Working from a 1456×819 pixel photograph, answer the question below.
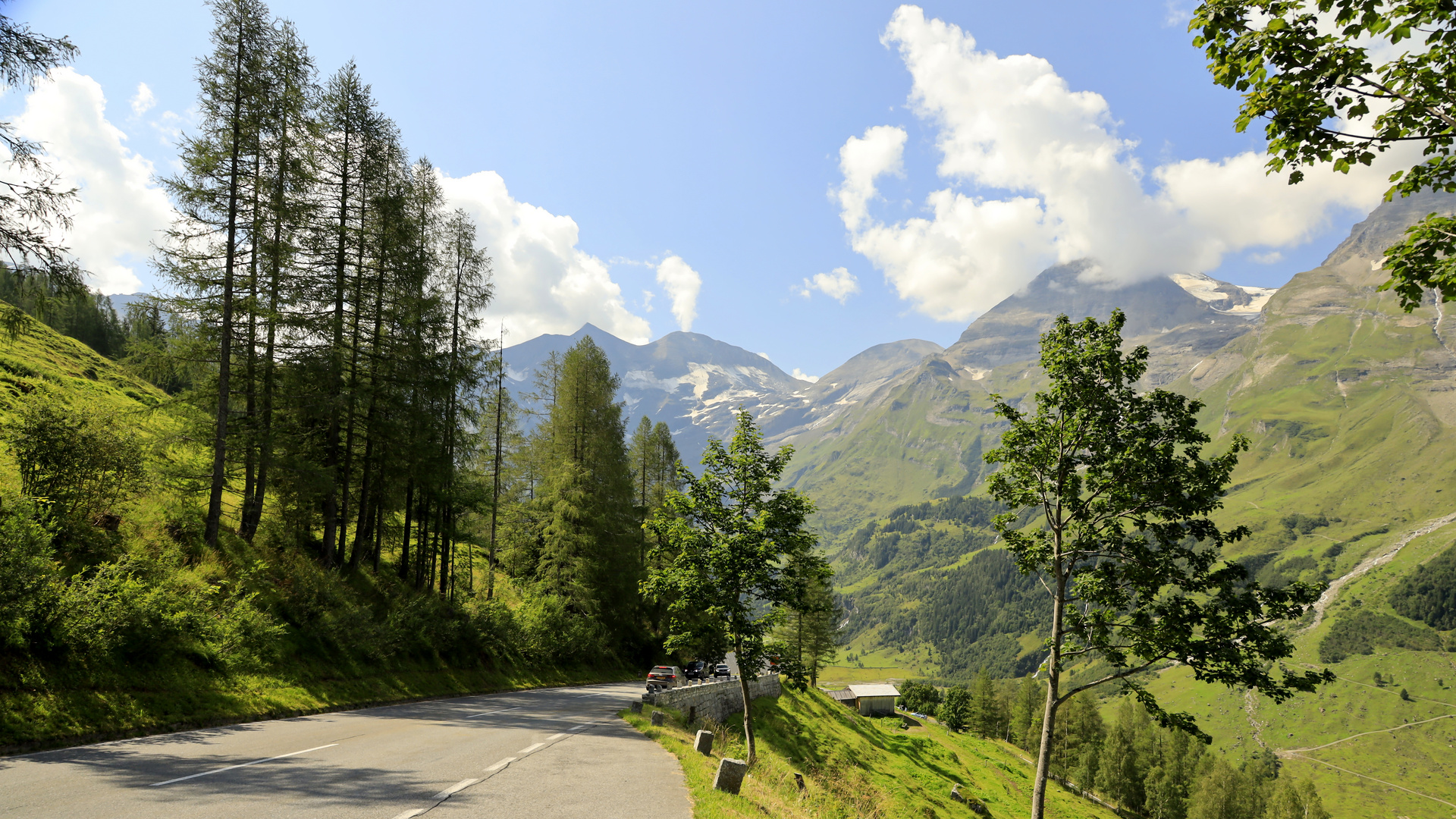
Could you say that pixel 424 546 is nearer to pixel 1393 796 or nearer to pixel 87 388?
pixel 87 388

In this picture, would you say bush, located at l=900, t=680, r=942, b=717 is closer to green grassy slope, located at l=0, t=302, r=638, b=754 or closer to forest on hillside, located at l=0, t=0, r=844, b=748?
forest on hillside, located at l=0, t=0, r=844, b=748

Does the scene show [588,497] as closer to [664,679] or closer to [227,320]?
[664,679]

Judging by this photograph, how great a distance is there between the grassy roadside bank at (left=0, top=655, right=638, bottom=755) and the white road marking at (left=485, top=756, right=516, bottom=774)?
7.18m

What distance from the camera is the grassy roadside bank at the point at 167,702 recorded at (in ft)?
36.6

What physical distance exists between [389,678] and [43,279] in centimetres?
1543

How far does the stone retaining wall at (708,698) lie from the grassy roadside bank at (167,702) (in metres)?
8.90

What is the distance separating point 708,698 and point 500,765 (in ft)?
58.0

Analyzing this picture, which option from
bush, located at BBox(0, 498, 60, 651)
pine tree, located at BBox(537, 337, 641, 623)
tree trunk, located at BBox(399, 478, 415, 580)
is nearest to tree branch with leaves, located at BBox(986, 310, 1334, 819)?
bush, located at BBox(0, 498, 60, 651)

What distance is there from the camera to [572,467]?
132ft

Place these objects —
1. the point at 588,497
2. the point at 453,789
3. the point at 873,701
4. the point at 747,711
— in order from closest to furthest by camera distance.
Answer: the point at 453,789
the point at 747,711
the point at 588,497
the point at 873,701

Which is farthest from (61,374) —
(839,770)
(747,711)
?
(839,770)

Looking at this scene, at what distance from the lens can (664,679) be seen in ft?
101

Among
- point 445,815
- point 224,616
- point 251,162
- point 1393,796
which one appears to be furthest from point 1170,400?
point 1393,796

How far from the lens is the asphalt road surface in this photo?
800 centimetres
